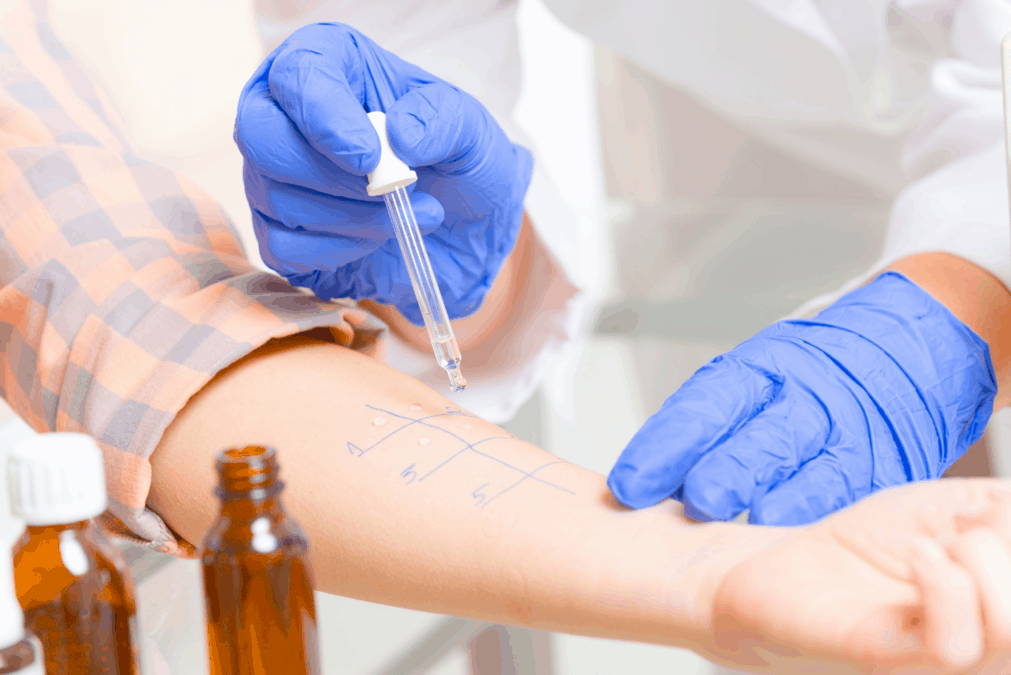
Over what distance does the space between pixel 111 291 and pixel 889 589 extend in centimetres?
65

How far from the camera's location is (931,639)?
1.19 feet

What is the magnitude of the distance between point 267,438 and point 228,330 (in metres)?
0.10

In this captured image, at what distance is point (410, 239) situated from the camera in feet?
2.36

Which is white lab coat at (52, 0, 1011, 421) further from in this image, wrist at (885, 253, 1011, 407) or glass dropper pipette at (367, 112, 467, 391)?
glass dropper pipette at (367, 112, 467, 391)

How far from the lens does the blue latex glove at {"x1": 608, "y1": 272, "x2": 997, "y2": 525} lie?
585mm

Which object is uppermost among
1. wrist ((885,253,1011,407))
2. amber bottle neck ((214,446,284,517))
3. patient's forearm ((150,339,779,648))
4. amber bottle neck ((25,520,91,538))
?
amber bottle neck ((214,446,284,517))

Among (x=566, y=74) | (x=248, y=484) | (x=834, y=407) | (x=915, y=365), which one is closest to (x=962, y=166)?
(x=915, y=365)

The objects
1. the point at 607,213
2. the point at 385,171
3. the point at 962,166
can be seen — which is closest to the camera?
the point at 385,171

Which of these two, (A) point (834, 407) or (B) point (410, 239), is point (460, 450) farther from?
(A) point (834, 407)

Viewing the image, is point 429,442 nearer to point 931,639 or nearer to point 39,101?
point 931,639

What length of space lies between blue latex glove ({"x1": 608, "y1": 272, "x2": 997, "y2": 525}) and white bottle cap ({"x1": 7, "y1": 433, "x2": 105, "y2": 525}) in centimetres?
34

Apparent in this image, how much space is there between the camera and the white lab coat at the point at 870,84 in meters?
0.92

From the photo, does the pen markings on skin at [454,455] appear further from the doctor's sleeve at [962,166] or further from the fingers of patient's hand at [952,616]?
the doctor's sleeve at [962,166]

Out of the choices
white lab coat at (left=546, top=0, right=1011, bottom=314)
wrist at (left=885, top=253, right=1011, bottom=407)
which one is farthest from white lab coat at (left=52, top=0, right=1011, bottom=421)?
wrist at (left=885, top=253, right=1011, bottom=407)
